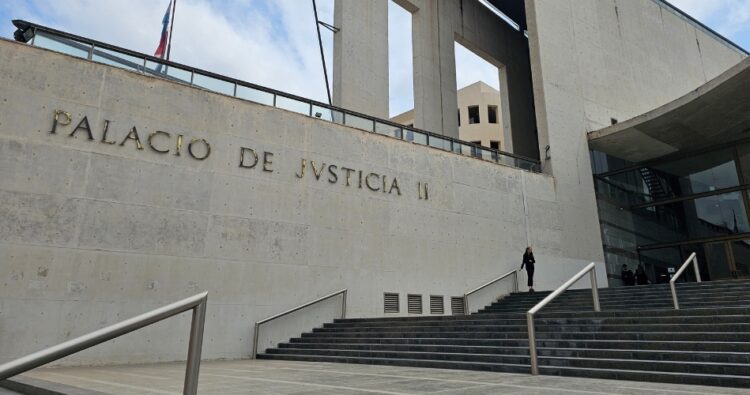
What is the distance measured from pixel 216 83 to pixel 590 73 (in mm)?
13840

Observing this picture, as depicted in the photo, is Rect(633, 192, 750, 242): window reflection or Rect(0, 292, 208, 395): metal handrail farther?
Rect(633, 192, 750, 242): window reflection

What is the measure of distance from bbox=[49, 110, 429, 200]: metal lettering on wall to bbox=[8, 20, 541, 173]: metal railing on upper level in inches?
50.7

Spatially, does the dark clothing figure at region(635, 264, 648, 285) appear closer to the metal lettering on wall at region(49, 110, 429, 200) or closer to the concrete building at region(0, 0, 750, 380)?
the concrete building at region(0, 0, 750, 380)

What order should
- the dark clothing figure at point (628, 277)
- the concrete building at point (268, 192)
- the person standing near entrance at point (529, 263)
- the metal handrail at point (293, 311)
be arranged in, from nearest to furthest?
1. the concrete building at point (268, 192)
2. the metal handrail at point (293, 311)
3. the person standing near entrance at point (529, 263)
4. the dark clothing figure at point (628, 277)

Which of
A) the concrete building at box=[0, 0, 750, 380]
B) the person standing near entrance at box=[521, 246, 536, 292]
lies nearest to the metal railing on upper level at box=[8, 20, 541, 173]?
the concrete building at box=[0, 0, 750, 380]

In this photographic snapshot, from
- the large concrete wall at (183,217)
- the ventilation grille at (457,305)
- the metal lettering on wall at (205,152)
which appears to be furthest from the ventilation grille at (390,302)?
the metal lettering on wall at (205,152)

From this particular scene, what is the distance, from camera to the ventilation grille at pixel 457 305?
12.8m

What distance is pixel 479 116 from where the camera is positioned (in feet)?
128

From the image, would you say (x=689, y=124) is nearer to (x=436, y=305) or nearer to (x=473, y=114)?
(x=436, y=305)

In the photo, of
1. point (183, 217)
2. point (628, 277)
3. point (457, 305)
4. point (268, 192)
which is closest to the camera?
point (183, 217)

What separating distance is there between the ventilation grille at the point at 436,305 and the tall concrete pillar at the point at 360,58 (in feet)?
22.0

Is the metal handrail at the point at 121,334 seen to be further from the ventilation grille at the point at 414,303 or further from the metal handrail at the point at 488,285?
the metal handrail at the point at 488,285

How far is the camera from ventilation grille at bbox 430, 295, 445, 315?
12463mm

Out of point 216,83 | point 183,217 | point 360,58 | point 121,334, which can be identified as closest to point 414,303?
point 183,217
